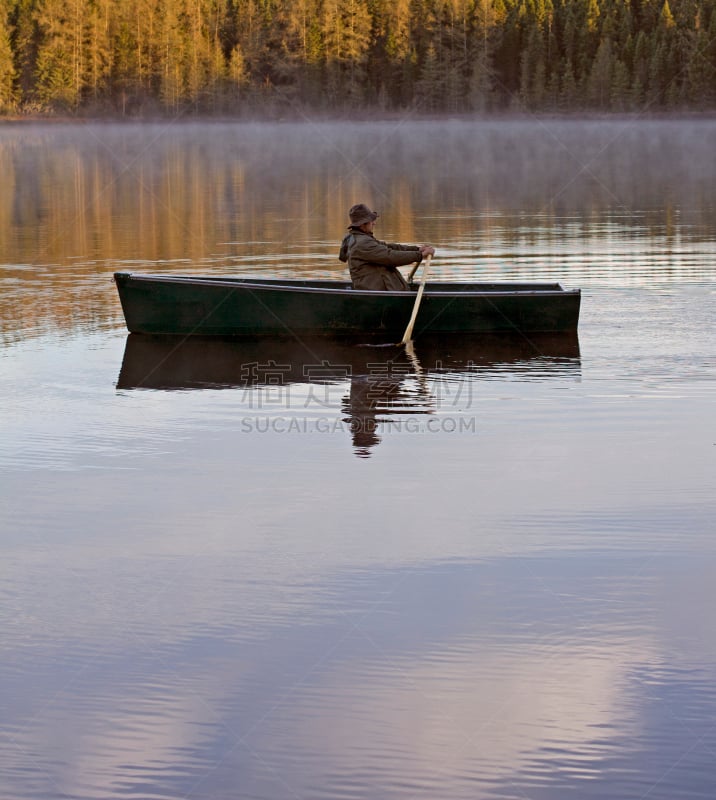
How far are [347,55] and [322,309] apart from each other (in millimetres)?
111052

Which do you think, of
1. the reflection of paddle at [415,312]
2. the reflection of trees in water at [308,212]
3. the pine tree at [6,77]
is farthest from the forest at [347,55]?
the reflection of paddle at [415,312]

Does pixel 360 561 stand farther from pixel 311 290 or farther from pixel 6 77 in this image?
pixel 6 77

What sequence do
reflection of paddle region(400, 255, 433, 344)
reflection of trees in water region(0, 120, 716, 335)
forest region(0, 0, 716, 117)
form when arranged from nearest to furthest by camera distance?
1. reflection of paddle region(400, 255, 433, 344)
2. reflection of trees in water region(0, 120, 716, 335)
3. forest region(0, 0, 716, 117)

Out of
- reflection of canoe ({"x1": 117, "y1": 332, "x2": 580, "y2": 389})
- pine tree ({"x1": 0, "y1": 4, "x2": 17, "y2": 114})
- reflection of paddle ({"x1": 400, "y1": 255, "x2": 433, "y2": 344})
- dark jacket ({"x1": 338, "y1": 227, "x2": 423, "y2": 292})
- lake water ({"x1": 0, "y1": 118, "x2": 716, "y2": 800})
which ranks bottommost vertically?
lake water ({"x1": 0, "y1": 118, "x2": 716, "y2": 800})

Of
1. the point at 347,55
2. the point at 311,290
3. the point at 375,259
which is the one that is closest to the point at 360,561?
the point at 311,290

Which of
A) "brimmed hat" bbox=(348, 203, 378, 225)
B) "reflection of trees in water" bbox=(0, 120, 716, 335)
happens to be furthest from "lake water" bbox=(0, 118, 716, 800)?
"reflection of trees in water" bbox=(0, 120, 716, 335)

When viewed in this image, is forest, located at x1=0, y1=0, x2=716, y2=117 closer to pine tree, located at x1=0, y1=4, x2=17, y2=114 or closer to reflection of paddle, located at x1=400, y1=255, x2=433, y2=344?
pine tree, located at x1=0, y1=4, x2=17, y2=114

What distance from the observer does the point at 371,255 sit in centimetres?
1178

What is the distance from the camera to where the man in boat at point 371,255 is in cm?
1173

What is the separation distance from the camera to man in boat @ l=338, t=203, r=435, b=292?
11734 mm

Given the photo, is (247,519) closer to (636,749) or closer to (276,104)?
(636,749)

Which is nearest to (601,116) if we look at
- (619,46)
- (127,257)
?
(619,46)

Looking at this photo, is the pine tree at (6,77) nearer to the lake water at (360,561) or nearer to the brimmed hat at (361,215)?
the brimmed hat at (361,215)

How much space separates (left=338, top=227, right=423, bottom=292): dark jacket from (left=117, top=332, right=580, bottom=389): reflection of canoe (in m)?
0.61
